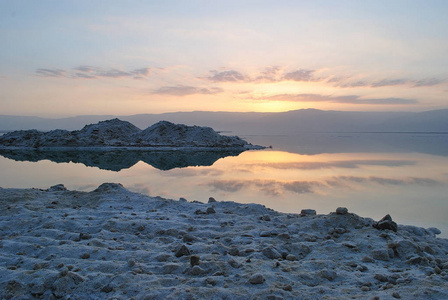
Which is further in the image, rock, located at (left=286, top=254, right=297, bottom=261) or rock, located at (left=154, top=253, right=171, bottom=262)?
rock, located at (left=286, top=254, right=297, bottom=261)

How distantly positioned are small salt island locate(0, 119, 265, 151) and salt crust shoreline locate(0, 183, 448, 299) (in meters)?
25.5

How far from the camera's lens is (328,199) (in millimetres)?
9023

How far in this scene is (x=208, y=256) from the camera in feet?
13.4

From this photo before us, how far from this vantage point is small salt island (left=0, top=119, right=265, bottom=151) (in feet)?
107

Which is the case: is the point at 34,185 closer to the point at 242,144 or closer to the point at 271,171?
the point at 271,171

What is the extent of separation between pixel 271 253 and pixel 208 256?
80 cm

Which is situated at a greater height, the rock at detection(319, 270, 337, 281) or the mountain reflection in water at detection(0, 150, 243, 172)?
the rock at detection(319, 270, 337, 281)

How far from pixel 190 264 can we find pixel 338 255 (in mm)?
1915

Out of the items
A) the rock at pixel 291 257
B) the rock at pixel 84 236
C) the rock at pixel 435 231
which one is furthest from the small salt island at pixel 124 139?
the rock at pixel 291 257

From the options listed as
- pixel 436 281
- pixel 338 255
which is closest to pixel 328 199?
pixel 338 255

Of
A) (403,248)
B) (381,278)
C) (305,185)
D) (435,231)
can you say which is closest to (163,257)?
(381,278)

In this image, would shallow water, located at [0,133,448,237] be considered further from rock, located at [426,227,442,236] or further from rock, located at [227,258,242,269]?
rock, located at [227,258,242,269]

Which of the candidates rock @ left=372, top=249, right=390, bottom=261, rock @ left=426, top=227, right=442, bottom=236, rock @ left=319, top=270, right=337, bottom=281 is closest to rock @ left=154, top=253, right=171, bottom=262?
rock @ left=319, top=270, right=337, bottom=281

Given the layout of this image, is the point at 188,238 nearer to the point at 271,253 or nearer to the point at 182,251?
the point at 182,251
